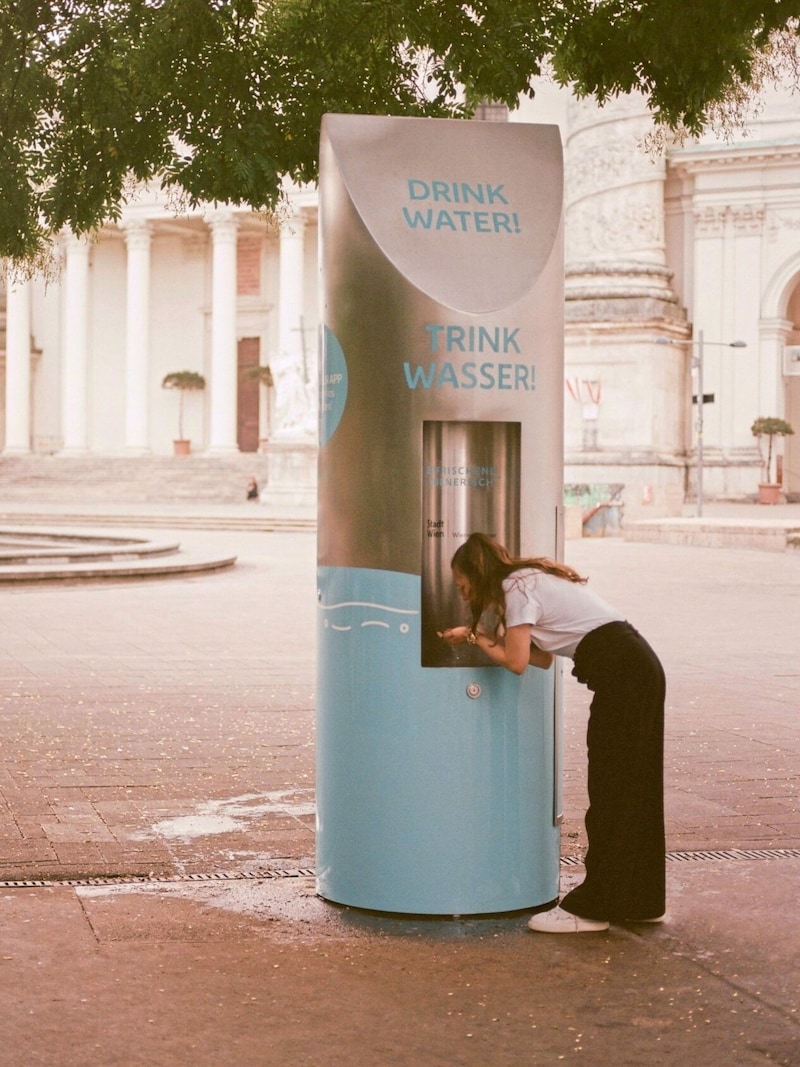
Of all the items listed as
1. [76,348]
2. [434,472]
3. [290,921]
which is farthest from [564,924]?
[76,348]

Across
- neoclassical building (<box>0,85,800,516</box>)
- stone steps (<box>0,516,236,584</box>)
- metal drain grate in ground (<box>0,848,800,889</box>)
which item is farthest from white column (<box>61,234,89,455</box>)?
metal drain grate in ground (<box>0,848,800,889</box>)

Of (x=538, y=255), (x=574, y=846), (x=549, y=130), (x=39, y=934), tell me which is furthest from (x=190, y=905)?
(x=549, y=130)

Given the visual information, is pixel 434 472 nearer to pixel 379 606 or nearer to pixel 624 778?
pixel 379 606

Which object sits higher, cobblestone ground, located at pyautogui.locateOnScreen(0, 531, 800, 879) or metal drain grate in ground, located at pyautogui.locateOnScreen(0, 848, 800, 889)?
cobblestone ground, located at pyautogui.locateOnScreen(0, 531, 800, 879)

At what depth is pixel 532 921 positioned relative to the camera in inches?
193

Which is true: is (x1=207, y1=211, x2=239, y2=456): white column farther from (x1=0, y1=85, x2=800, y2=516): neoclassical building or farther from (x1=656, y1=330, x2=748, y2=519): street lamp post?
(x1=656, y1=330, x2=748, y2=519): street lamp post

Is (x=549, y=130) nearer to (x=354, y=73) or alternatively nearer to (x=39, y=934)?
Answer: (x=39, y=934)

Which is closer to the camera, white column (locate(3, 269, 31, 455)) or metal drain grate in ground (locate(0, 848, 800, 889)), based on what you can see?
metal drain grate in ground (locate(0, 848, 800, 889))

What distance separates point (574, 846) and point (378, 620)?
1.70 metres

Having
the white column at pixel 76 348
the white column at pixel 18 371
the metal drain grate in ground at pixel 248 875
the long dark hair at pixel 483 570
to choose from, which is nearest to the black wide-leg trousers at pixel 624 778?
the long dark hair at pixel 483 570

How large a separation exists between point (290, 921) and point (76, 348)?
59977mm

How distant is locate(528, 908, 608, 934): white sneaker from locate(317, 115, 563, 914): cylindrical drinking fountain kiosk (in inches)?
5.7

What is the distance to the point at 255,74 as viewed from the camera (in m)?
8.47

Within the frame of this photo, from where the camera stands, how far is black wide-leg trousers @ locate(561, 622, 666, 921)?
4.91 m
